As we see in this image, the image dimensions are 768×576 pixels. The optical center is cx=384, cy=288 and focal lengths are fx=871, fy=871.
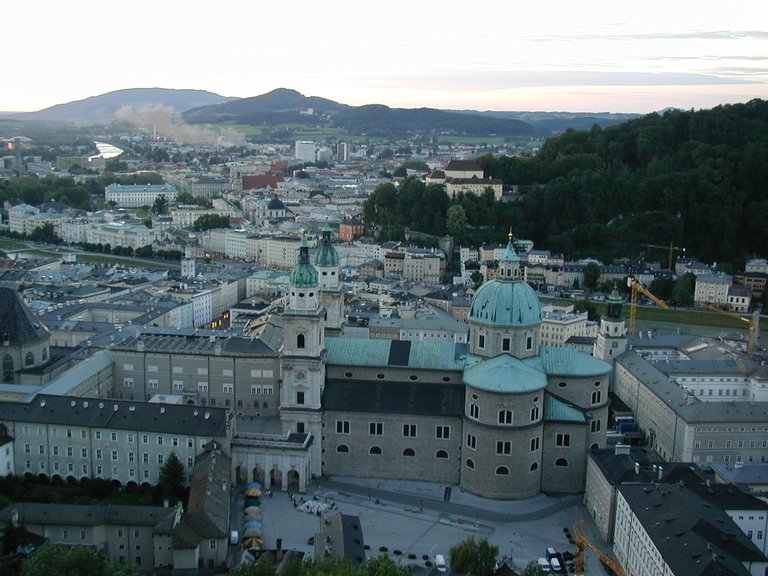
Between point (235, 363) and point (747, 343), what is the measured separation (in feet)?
105

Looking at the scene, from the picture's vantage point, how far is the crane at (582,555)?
2716cm

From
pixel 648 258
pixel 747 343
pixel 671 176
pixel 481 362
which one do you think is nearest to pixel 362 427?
pixel 481 362

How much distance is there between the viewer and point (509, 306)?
34.0m

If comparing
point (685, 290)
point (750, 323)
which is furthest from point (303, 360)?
point (685, 290)

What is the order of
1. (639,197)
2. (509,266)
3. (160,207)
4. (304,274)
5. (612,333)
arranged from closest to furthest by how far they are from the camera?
(304,274), (509,266), (612,333), (639,197), (160,207)

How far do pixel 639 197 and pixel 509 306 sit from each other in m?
55.2

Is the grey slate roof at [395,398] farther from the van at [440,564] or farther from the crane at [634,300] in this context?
the crane at [634,300]

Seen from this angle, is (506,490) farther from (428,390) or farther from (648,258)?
(648,258)

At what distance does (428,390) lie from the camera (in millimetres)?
34688

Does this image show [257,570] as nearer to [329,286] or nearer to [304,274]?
[304,274]

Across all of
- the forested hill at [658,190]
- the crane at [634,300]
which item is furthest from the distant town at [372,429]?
the forested hill at [658,190]

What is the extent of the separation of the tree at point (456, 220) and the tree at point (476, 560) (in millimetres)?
61586

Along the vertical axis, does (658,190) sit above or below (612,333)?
above

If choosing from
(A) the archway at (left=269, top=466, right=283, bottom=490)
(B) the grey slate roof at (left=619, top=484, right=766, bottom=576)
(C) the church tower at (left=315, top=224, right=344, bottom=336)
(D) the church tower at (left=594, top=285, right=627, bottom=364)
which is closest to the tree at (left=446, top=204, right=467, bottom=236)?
(D) the church tower at (left=594, top=285, right=627, bottom=364)
